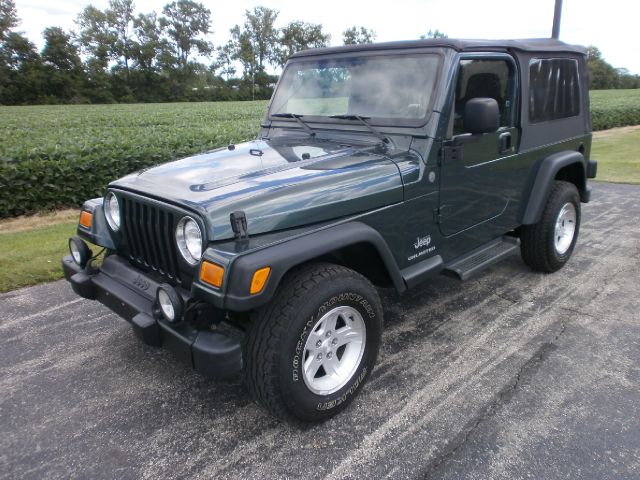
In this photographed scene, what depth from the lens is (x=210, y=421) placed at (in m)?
2.73

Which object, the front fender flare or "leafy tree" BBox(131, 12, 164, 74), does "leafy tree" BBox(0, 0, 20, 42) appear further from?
the front fender flare

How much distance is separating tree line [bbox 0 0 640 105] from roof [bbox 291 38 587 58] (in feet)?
172

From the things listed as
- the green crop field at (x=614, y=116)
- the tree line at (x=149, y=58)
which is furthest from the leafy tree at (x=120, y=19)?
the green crop field at (x=614, y=116)

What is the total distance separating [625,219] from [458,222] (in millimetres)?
4551

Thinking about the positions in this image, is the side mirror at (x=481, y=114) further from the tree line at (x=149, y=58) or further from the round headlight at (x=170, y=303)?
the tree line at (x=149, y=58)

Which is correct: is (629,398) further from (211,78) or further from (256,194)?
(211,78)

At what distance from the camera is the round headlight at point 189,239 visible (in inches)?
95.6

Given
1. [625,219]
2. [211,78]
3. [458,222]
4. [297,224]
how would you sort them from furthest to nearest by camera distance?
[211,78] → [625,219] → [458,222] → [297,224]

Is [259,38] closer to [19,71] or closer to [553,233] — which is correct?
[19,71]

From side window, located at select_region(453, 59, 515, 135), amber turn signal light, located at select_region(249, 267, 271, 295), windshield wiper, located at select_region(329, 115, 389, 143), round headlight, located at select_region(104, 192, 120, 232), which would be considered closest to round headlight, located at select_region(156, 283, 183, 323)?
amber turn signal light, located at select_region(249, 267, 271, 295)

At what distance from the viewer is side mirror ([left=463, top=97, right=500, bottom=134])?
121 inches

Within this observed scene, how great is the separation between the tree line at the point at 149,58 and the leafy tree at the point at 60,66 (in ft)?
0.36

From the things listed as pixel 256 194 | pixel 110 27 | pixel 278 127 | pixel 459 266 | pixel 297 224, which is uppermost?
pixel 110 27

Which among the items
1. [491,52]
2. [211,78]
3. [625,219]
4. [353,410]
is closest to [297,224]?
[353,410]
